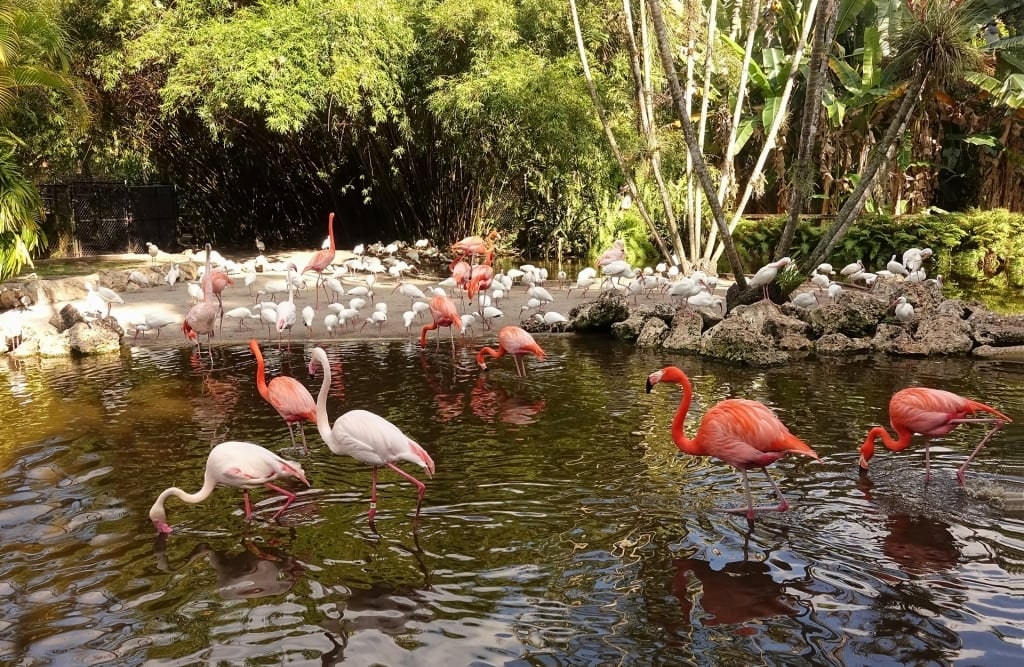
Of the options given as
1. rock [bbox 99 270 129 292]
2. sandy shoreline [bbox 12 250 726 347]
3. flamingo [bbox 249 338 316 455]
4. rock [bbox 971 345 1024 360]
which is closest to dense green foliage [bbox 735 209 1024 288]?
sandy shoreline [bbox 12 250 726 347]

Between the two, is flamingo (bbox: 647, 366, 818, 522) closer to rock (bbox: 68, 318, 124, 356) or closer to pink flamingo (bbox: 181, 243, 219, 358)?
pink flamingo (bbox: 181, 243, 219, 358)

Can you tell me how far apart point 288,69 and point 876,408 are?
44.6 ft

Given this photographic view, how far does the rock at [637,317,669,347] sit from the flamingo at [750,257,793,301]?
1.34 metres

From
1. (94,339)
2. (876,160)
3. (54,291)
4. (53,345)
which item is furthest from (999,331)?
(54,291)

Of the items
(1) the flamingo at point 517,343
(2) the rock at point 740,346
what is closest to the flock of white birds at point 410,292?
(2) the rock at point 740,346

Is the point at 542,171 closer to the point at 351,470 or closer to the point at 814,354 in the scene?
the point at 814,354

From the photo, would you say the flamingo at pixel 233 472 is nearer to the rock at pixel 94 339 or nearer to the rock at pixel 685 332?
the rock at pixel 685 332

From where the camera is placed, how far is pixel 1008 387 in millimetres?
8734

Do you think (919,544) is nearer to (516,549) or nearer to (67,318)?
(516,549)

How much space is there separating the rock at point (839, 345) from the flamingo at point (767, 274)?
3.17ft

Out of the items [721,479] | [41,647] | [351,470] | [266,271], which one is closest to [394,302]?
[266,271]

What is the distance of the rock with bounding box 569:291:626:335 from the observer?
1235 centimetres

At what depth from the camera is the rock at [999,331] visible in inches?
421

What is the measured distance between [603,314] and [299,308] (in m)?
4.97
